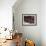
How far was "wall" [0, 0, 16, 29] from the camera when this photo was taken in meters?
4.72

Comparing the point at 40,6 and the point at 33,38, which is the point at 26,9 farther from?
the point at 33,38

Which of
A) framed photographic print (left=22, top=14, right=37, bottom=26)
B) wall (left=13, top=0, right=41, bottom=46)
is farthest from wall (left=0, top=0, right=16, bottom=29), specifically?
framed photographic print (left=22, top=14, right=37, bottom=26)

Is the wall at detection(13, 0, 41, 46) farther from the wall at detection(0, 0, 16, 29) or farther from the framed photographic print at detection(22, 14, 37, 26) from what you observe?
the wall at detection(0, 0, 16, 29)

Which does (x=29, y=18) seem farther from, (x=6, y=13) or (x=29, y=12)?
(x=6, y=13)

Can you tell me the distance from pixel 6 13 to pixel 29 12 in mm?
1415

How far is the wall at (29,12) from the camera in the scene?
580cm

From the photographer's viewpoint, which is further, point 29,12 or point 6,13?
point 29,12

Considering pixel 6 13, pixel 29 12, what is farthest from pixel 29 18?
pixel 6 13

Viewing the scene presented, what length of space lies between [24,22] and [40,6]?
42.2 inches

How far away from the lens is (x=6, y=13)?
4770 millimetres

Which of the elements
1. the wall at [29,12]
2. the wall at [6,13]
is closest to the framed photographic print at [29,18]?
the wall at [29,12]

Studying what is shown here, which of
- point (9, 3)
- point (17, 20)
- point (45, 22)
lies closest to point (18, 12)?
point (17, 20)

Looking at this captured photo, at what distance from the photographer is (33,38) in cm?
587

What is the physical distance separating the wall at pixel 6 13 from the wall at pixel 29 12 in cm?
102
